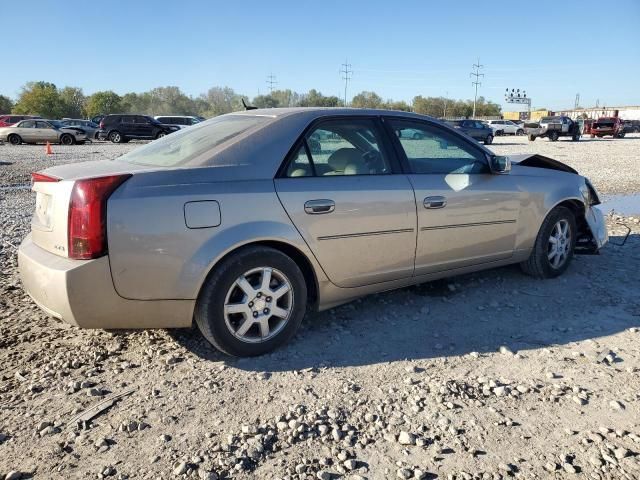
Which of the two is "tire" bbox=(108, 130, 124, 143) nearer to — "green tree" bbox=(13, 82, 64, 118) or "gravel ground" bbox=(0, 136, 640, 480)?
"gravel ground" bbox=(0, 136, 640, 480)

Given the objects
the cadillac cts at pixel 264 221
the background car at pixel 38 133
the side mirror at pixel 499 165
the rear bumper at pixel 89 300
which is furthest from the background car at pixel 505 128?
the rear bumper at pixel 89 300

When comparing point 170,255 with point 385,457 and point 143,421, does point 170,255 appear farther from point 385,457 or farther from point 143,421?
point 385,457

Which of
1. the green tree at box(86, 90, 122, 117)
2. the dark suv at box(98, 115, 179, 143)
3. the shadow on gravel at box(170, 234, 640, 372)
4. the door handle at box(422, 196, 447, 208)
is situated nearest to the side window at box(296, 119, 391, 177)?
the door handle at box(422, 196, 447, 208)

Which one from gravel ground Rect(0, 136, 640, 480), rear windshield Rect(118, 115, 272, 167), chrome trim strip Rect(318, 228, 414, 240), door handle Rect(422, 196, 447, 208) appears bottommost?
gravel ground Rect(0, 136, 640, 480)

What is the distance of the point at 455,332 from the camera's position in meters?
3.94

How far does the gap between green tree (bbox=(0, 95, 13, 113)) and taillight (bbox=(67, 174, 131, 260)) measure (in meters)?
88.9

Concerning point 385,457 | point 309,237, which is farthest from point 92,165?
point 385,457

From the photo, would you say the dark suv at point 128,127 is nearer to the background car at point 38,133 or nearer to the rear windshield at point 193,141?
the background car at point 38,133

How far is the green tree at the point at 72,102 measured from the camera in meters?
82.5

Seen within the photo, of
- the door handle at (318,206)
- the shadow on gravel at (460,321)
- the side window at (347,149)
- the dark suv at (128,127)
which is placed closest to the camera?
the door handle at (318,206)

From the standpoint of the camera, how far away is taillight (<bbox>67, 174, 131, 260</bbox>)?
2.97 m

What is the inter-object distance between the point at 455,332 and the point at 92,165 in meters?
2.84

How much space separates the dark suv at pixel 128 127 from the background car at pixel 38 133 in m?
2.17

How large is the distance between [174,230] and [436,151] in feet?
7.53
